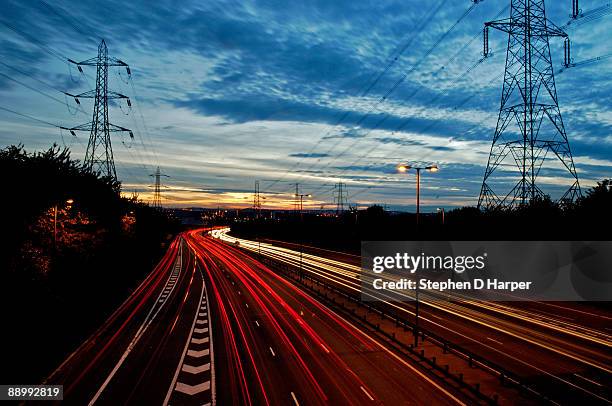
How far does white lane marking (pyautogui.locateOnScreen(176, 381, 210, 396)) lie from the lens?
2175cm

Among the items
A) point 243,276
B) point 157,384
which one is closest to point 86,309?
point 157,384

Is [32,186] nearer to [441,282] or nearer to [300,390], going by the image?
[300,390]

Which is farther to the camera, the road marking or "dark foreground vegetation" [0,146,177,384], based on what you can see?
the road marking

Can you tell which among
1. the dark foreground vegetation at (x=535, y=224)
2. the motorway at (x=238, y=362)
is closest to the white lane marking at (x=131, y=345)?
the motorway at (x=238, y=362)

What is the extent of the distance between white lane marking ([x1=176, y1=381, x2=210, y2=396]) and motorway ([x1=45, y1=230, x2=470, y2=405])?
0.05 m

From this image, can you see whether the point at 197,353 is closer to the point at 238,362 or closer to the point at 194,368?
the point at 194,368

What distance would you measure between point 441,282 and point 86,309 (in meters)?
43.9

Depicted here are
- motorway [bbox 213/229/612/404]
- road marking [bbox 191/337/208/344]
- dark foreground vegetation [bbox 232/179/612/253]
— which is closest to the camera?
motorway [bbox 213/229/612/404]

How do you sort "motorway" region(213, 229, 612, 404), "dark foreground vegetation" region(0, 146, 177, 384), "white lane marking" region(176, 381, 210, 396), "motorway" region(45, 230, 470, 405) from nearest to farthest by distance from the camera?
"motorway" region(45, 230, 470, 405), "white lane marking" region(176, 381, 210, 396), "motorway" region(213, 229, 612, 404), "dark foreground vegetation" region(0, 146, 177, 384)

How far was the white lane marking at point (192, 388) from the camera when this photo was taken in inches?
856

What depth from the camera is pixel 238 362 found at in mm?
26188

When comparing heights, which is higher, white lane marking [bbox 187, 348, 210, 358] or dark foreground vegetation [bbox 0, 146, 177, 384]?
dark foreground vegetation [bbox 0, 146, 177, 384]

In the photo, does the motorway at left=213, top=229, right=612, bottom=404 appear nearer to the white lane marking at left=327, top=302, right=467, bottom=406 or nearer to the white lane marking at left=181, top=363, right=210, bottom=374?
the white lane marking at left=327, top=302, right=467, bottom=406

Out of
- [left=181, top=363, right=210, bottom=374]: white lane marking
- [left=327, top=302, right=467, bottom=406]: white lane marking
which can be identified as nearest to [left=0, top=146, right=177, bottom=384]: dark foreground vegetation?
[left=181, top=363, right=210, bottom=374]: white lane marking
